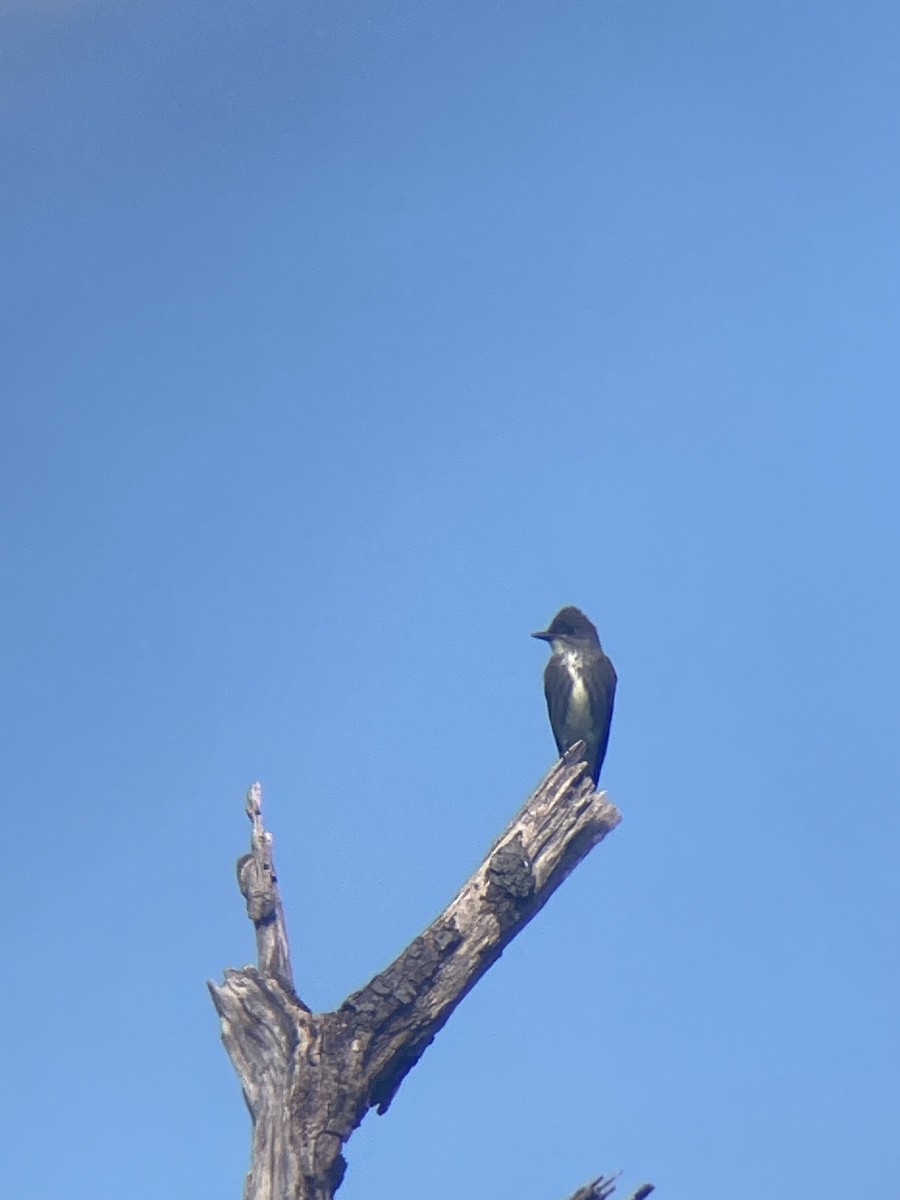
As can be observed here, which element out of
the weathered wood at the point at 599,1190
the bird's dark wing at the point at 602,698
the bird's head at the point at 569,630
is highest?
the bird's head at the point at 569,630

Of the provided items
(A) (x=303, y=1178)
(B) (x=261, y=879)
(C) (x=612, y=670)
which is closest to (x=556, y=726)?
(C) (x=612, y=670)

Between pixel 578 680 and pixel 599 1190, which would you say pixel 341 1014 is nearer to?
pixel 599 1190

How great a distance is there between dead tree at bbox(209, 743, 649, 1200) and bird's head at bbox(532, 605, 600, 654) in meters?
4.24

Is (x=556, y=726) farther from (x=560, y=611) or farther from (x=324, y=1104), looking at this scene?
(x=324, y=1104)

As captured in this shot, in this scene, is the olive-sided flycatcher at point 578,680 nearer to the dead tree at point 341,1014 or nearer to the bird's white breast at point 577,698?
the bird's white breast at point 577,698

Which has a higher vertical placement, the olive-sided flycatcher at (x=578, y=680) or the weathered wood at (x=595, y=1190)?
the olive-sided flycatcher at (x=578, y=680)

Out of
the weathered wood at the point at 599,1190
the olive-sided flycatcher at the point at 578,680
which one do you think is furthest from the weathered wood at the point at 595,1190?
the olive-sided flycatcher at the point at 578,680

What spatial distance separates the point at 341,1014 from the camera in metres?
7.45

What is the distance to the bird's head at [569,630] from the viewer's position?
12406 mm

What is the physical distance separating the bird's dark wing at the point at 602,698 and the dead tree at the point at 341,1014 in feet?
13.5

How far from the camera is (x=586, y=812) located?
8375mm

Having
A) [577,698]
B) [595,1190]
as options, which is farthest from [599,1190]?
[577,698]

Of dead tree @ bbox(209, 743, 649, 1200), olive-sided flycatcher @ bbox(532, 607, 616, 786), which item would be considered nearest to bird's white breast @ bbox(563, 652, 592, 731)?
olive-sided flycatcher @ bbox(532, 607, 616, 786)

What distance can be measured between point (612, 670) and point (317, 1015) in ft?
18.2
